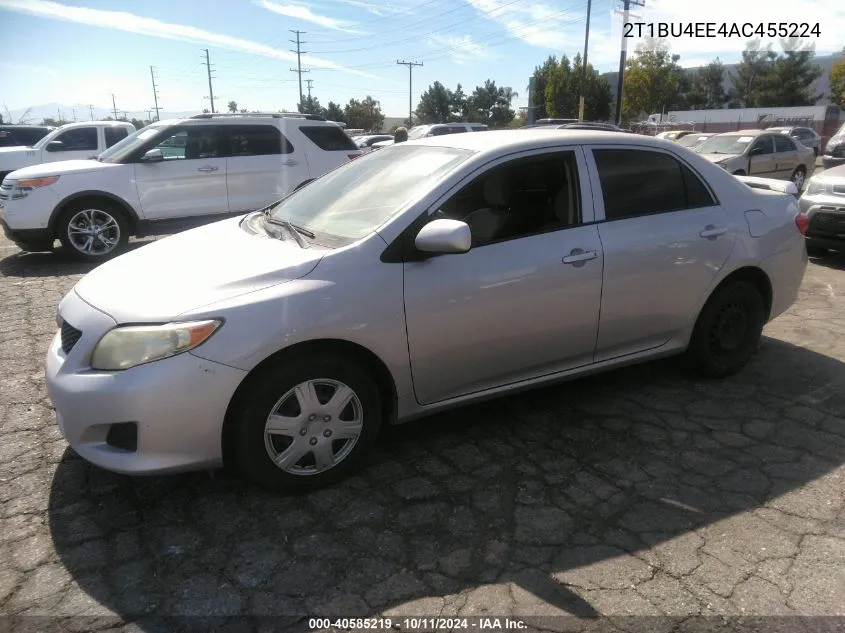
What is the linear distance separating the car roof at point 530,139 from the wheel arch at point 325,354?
130cm

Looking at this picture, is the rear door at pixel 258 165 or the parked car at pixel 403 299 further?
the rear door at pixel 258 165

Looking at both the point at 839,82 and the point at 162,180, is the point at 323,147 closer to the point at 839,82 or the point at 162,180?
the point at 162,180

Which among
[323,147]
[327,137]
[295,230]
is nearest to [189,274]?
[295,230]

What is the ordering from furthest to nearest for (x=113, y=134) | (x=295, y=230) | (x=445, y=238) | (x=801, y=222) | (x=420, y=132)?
(x=420, y=132)
(x=113, y=134)
(x=801, y=222)
(x=295, y=230)
(x=445, y=238)

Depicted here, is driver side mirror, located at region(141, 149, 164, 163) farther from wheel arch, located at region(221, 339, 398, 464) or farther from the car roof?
wheel arch, located at region(221, 339, 398, 464)

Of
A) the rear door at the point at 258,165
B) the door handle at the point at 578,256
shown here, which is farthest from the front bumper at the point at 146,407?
the rear door at the point at 258,165

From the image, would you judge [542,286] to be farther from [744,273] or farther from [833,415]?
[833,415]

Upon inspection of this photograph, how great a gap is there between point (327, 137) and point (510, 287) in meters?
7.27

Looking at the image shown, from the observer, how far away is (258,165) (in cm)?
909

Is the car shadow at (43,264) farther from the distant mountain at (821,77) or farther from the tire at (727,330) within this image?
the distant mountain at (821,77)

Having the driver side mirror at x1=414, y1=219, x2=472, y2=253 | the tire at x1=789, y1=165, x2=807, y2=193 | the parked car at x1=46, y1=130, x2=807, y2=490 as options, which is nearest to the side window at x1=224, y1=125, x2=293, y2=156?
the parked car at x1=46, y1=130, x2=807, y2=490

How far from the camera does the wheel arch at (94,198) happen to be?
7.92 m

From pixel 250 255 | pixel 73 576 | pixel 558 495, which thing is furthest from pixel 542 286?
pixel 73 576

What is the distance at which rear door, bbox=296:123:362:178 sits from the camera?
375 inches
